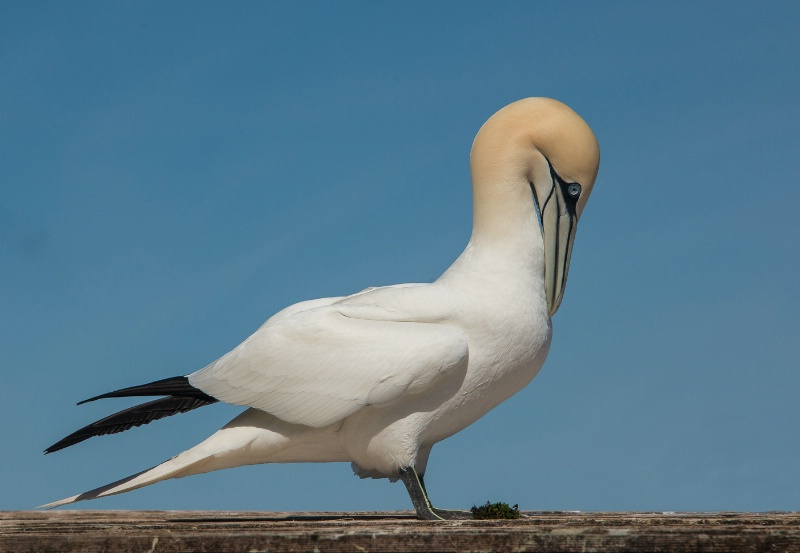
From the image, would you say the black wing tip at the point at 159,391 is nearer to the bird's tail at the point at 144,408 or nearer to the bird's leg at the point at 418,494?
the bird's tail at the point at 144,408

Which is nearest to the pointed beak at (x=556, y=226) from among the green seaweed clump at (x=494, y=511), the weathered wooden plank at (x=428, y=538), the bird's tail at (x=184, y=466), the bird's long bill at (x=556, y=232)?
the bird's long bill at (x=556, y=232)

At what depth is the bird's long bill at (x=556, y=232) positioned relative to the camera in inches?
379

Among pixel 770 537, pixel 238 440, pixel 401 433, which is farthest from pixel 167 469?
pixel 770 537

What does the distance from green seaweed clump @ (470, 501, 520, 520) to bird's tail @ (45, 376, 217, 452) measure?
2.41 m

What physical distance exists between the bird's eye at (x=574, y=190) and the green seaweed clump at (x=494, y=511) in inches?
108

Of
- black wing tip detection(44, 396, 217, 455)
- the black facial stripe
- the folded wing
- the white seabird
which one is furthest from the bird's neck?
black wing tip detection(44, 396, 217, 455)

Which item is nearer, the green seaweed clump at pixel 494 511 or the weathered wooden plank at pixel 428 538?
the weathered wooden plank at pixel 428 538

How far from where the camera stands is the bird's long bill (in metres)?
9.62

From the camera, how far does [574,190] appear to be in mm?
9586

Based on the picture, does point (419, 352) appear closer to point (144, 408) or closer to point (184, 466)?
point (184, 466)

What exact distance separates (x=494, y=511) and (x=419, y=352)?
4.61 ft

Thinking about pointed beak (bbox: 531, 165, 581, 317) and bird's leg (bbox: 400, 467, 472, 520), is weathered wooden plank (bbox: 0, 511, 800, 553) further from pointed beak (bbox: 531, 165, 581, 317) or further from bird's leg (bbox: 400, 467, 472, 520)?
pointed beak (bbox: 531, 165, 581, 317)

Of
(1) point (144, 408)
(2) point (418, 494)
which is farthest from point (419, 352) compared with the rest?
(1) point (144, 408)

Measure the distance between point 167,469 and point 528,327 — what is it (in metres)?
3.29
